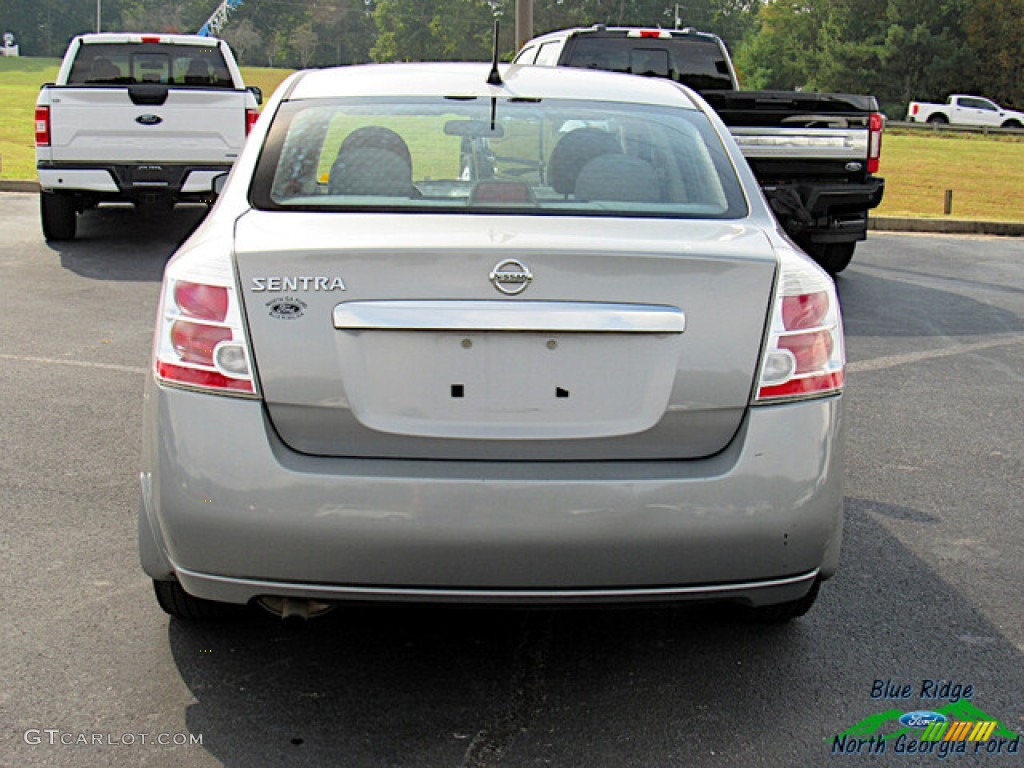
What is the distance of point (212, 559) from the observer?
3102mm

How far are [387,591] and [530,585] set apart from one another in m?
0.33

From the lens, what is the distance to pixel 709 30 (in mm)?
133625

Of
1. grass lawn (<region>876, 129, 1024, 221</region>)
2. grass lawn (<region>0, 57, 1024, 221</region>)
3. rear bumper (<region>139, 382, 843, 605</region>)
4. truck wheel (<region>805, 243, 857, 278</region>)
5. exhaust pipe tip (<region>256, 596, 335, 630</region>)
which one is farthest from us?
grass lawn (<region>0, 57, 1024, 221</region>)

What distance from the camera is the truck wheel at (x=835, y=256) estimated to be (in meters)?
11.8

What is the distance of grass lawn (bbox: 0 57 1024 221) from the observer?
64.1 ft

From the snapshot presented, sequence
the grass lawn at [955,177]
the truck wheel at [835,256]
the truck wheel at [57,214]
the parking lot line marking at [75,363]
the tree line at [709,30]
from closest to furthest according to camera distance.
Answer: the parking lot line marking at [75,363] < the truck wheel at [835,256] < the truck wheel at [57,214] < the grass lawn at [955,177] < the tree line at [709,30]

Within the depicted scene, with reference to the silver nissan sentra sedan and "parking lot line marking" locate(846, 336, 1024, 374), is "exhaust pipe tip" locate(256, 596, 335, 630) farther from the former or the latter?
"parking lot line marking" locate(846, 336, 1024, 374)

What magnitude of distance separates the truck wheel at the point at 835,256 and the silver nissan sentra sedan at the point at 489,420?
8.82m

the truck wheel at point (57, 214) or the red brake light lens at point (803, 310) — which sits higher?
the red brake light lens at point (803, 310)

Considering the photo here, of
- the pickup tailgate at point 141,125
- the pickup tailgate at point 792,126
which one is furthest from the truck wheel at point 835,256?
the pickup tailgate at point 141,125

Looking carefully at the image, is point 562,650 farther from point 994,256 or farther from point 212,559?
point 994,256

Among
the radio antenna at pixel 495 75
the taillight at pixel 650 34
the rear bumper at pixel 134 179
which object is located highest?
the radio antenna at pixel 495 75

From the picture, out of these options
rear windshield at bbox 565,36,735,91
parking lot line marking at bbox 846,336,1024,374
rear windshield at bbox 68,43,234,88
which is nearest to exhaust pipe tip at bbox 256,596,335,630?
parking lot line marking at bbox 846,336,1024,374

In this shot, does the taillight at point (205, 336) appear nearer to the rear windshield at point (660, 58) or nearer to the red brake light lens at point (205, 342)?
the red brake light lens at point (205, 342)
